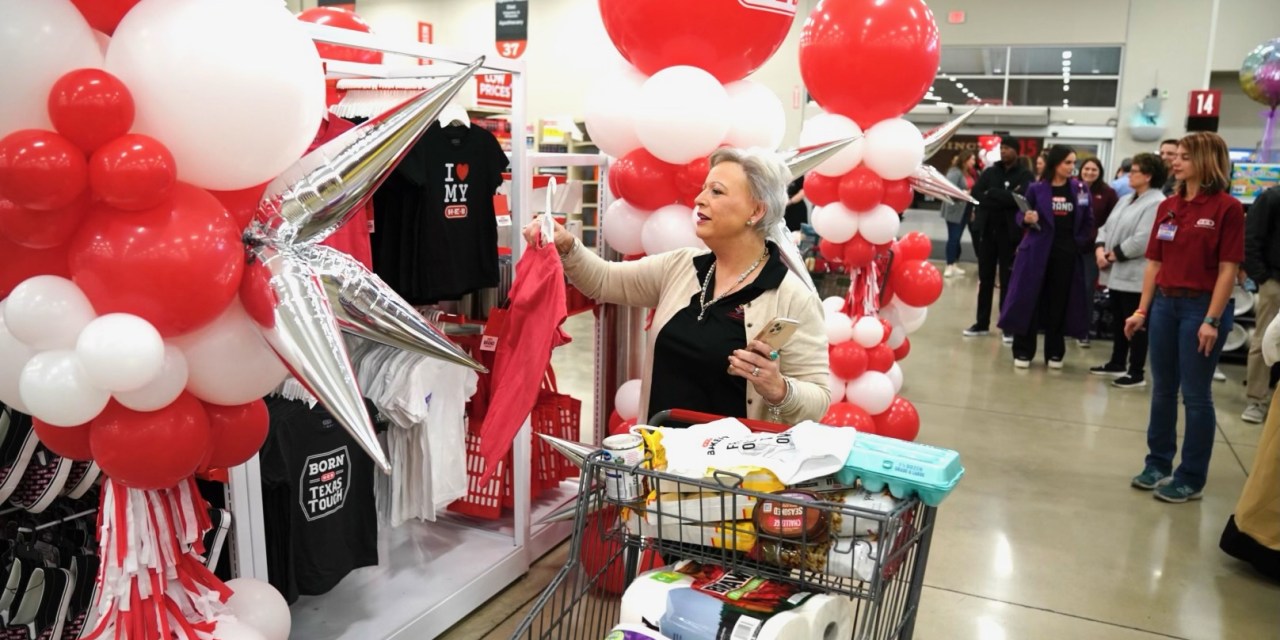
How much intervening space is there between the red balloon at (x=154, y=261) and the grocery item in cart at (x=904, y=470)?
103cm

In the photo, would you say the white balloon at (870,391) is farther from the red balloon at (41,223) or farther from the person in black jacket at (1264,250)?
the red balloon at (41,223)

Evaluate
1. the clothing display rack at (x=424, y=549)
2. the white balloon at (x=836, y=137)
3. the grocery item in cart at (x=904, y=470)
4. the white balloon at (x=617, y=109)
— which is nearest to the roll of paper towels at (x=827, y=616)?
the grocery item in cart at (x=904, y=470)

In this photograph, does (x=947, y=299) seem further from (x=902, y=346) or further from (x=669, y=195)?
(x=669, y=195)

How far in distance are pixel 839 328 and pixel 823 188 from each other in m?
0.71

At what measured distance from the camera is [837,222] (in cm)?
436

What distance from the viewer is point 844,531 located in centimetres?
140

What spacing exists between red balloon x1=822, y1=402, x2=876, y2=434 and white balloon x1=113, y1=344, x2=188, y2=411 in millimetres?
3328

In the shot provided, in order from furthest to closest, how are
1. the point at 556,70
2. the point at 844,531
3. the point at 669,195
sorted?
the point at 556,70, the point at 669,195, the point at 844,531

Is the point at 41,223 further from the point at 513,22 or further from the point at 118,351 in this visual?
the point at 513,22

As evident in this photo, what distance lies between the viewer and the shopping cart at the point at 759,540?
54.2 inches

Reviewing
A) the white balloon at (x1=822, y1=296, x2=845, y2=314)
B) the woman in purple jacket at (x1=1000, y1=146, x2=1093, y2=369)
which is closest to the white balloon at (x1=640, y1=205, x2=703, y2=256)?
the white balloon at (x1=822, y1=296, x2=845, y2=314)

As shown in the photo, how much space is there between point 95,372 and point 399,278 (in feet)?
6.18

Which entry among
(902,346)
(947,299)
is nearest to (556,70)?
(947,299)

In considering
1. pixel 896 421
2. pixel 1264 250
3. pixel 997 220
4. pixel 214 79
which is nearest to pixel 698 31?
Result: pixel 214 79
